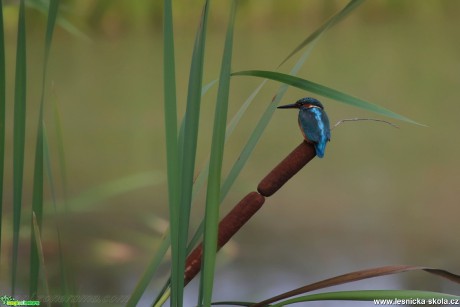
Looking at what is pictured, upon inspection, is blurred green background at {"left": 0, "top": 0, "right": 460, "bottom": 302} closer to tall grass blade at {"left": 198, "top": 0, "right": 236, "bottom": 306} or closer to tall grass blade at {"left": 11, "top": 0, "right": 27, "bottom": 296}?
tall grass blade at {"left": 11, "top": 0, "right": 27, "bottom": 296}

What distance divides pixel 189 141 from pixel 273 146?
0.62 m

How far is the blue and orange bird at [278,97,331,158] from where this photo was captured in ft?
2.66

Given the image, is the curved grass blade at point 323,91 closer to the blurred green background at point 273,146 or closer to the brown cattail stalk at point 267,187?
the brown cattail stalk at point 267,187

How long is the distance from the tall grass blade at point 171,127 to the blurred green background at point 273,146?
0.54 metres

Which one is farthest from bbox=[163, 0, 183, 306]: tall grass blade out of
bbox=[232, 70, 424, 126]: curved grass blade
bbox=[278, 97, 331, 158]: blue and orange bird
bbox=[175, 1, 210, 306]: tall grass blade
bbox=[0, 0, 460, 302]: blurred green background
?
bbox=[0, 0, 460, 302]: blurred green background

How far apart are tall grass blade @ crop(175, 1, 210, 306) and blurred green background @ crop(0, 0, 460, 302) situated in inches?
20.0

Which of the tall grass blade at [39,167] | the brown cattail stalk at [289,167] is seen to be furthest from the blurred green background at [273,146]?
the brown cattail stalk at [289,167]

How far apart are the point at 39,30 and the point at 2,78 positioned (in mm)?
684

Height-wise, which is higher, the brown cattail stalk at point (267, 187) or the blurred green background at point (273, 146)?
the blurred green background at point (273, 146)

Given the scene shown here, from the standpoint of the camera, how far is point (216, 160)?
2.33 feet

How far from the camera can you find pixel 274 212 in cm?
128

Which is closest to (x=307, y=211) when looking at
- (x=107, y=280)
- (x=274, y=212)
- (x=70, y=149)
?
(x=274, y=212)

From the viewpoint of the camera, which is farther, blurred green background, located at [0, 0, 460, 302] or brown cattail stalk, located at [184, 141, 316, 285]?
blurred green background, located at [0, 0, 460, 302]

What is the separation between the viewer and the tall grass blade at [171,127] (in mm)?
698
